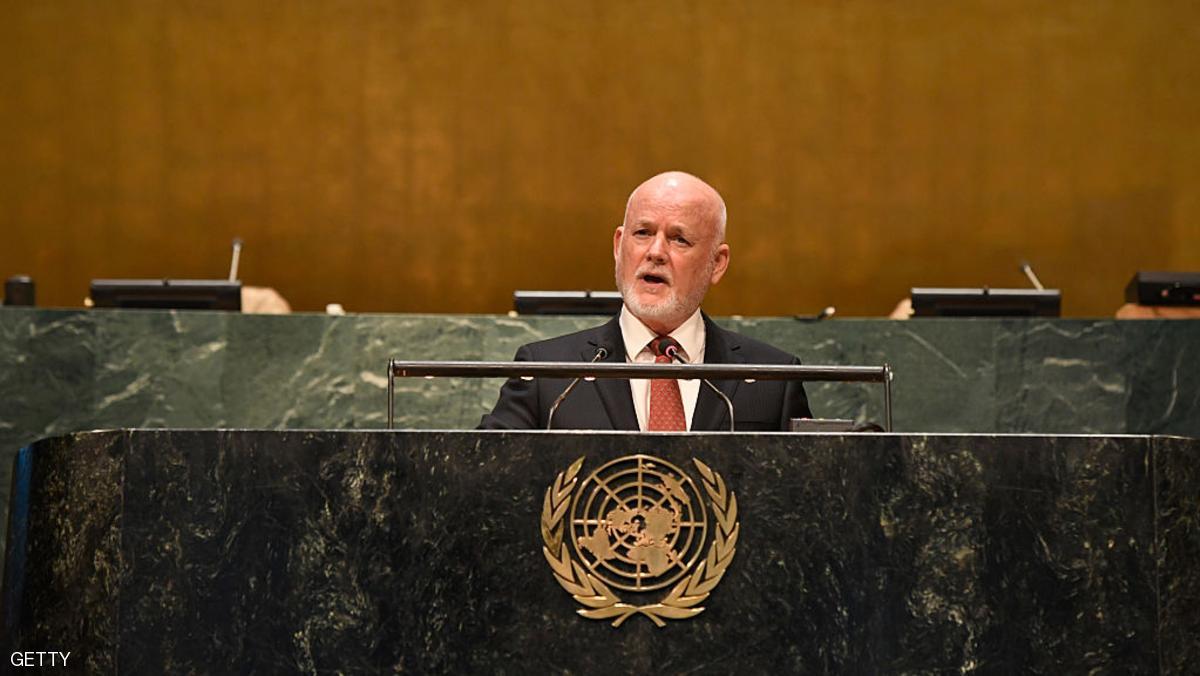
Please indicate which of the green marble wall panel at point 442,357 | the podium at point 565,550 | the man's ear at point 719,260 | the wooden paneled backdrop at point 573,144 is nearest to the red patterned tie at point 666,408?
the man's ear at point 719,260

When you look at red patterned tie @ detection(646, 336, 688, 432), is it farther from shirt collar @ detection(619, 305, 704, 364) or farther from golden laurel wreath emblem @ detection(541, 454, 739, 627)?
golden laurel wreath emblem @ detection(541, 454, 739, 627)

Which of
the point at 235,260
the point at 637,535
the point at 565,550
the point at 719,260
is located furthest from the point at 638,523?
the point at 235,260

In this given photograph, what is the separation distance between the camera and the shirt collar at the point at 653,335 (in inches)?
148

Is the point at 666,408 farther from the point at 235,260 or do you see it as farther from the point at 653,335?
the point at 235,260

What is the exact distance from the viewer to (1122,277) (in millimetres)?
6973

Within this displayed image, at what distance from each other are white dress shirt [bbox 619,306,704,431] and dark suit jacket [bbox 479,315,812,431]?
3 cm

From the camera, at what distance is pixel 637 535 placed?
2.44 meters

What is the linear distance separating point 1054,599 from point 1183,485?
280 millimetres

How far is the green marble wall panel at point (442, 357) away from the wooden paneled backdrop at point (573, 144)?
210 centimetres

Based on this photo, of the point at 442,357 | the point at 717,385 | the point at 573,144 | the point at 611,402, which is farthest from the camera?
the point at 573,144

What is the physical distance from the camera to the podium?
2396 mm

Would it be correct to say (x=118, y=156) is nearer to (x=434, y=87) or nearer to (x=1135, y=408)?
(x=434, y=87)

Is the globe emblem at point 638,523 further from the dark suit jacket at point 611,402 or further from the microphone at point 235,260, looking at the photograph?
the microphone at point 235,260

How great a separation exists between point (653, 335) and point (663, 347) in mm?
109
